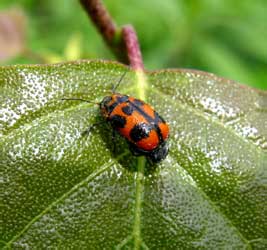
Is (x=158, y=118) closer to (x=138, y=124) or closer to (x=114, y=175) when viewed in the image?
(x=138, y=124)

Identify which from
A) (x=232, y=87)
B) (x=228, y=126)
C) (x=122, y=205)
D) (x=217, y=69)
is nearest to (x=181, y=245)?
(x=122, y=205)

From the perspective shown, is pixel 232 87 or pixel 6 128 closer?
pixel 6 128

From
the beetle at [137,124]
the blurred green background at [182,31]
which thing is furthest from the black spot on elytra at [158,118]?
the blurred green background at [182,31]

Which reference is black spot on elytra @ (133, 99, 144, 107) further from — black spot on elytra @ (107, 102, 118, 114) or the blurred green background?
the blurred green background

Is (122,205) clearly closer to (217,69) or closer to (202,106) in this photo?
(202,106)

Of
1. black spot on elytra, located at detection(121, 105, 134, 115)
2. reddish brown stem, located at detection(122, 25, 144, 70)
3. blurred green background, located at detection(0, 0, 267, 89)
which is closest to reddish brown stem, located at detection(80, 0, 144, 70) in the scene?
reddish brown stem, located at detection(122, 25, 144, 70)

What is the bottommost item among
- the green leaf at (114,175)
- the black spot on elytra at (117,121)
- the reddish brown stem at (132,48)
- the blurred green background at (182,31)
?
the green leaf at (114,175)

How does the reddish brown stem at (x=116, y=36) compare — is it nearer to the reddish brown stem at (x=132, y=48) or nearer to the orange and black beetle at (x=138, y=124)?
the reddish brown stem at (x=132, y=48)
